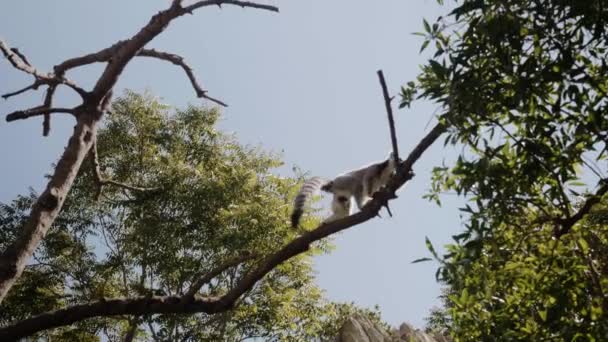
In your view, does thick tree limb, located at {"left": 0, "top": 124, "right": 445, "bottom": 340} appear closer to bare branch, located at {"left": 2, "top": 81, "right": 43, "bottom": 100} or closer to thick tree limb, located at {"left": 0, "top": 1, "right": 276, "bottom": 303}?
thick tree limb, located at {"left": 0, "top": 1, "right": 276, "bottom": 303}

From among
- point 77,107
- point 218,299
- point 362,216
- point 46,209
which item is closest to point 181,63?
point 77,107

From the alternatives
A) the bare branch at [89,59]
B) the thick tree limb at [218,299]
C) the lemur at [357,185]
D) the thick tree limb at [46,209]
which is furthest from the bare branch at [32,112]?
the lemur at [357,185]

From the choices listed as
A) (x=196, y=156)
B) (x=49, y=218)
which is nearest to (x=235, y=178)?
(x=196, y=156)

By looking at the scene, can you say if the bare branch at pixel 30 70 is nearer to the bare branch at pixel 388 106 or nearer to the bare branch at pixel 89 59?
the bare branch at pixel 89 59

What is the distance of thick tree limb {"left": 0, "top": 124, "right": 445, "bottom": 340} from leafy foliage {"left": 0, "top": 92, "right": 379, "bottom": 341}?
19.7ft

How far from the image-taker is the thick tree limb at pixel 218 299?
3.78m

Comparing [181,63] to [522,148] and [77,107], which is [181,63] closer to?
[77,107]

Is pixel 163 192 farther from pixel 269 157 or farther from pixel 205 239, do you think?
pixel 269 157

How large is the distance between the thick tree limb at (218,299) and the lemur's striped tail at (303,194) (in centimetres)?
110

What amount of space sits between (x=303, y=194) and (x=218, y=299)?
2.15 m

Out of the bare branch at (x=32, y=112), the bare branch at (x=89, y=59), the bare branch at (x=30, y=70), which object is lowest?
the bare branch at (x=32, y=112)

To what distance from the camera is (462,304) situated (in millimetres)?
3207

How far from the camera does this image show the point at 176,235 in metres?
12.2

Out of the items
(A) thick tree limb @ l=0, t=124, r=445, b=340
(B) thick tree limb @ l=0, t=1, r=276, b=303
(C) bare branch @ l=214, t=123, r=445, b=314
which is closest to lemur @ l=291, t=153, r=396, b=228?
(B) thick tree limb @ l=0, t=1, r=276, b=303
